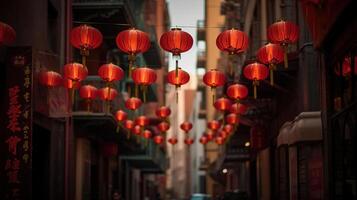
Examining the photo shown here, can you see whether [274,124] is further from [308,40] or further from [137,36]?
[137,36]

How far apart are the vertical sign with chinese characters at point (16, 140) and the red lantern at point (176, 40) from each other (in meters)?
3.37

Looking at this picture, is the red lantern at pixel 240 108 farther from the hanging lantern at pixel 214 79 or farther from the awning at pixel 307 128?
the awning at pixel 307 128

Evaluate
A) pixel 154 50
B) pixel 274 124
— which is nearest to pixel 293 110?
pixel 274 124

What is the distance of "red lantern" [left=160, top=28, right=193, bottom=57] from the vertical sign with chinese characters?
3370mm

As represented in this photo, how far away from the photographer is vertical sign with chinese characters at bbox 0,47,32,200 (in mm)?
15664

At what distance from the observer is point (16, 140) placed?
15688 millimetres

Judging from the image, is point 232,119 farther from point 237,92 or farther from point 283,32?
point 283,32

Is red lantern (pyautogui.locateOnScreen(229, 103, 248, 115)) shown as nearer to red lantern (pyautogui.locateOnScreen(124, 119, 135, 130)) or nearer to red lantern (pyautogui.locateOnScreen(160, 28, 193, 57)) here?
red lantern (pyautogui.locateOnScreen(124, 119, 135, 130))

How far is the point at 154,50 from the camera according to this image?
131 feet

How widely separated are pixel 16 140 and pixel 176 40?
4.49m

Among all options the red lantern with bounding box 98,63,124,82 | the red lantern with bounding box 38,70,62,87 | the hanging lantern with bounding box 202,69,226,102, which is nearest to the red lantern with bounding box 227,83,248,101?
the hanging lantern with bounding box 202,69,226,102

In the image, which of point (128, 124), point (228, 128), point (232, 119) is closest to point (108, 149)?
point (128, 124)

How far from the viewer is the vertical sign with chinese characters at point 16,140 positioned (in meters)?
15.7

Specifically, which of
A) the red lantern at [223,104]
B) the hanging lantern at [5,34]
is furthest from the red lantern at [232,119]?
the hanging lantern at [5,34]
